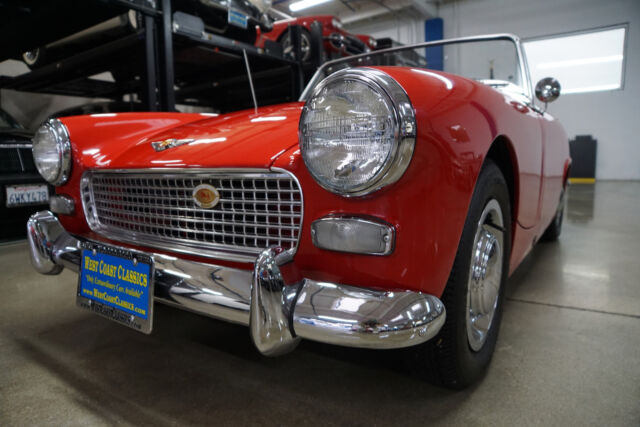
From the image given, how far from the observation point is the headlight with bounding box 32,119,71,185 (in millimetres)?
1487

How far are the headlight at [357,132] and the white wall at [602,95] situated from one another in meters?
9.60

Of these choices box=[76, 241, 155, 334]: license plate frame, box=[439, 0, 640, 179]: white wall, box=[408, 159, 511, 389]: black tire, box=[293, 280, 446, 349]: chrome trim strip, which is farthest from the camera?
box=[439, 0, 640, 179]: white wall

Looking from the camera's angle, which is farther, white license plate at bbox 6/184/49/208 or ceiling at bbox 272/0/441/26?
ceiling at bbox 272/0/441/26

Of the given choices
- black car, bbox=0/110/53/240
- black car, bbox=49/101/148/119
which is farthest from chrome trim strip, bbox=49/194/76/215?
black car, bbox=49/101/148/119

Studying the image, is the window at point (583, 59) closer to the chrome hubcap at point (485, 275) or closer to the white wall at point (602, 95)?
the white wall at point (602, 95)

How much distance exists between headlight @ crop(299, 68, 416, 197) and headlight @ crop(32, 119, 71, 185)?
3.35 feet

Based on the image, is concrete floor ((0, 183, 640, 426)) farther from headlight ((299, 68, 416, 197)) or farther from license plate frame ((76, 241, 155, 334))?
headlight ((299, 68, 416, 197))

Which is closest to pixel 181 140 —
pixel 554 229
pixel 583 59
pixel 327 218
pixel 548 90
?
pixel 327 218

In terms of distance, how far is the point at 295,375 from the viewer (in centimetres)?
124

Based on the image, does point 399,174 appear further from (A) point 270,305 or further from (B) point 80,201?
(B) point 80,201

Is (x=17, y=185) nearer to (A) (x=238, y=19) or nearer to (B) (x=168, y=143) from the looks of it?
(A) (x=238, y=19)

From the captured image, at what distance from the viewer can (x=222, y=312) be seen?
0.97m

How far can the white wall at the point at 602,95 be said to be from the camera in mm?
8359

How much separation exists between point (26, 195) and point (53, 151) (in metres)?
1.72
